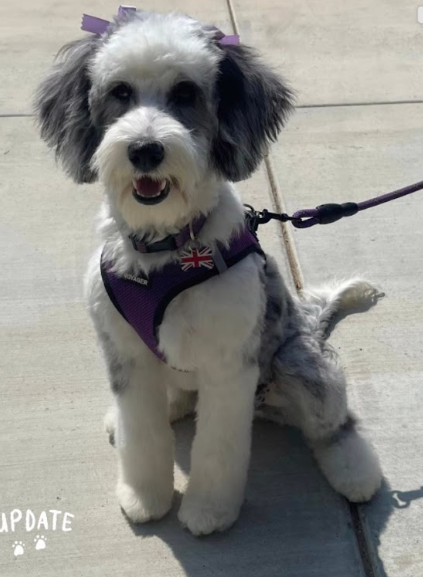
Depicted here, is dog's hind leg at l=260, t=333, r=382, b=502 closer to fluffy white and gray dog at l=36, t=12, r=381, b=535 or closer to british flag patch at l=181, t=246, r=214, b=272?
fluffy white and gray dog at l=36, t=12, r=381, b=535

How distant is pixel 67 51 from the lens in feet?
9.11

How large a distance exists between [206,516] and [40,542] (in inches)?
25.0

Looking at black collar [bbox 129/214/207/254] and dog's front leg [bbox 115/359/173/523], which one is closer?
black collar [bbox 129/214/207/254]

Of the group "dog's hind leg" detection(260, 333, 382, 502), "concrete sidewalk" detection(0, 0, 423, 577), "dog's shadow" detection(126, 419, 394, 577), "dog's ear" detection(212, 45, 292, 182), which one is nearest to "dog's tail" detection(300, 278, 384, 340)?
"concrete sidewalk" detection(0, 0, 423, 577)

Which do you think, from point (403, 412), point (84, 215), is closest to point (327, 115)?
point (84, 215)

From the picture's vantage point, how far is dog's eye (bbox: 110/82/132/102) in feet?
8.34

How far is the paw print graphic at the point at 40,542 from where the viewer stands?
10.1 feet

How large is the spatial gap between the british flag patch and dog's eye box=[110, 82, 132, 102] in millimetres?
540

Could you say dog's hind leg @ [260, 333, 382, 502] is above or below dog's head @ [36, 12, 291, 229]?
below

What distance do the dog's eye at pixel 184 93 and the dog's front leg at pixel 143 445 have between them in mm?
936

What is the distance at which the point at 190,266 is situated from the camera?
2725mm

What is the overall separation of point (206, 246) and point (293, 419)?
3.43 ft

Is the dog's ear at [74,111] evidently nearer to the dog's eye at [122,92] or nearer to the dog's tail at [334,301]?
the dog's eye at [122,92]

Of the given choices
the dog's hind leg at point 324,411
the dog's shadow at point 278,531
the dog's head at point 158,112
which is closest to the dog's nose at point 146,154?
the dog's head at point 158,112
